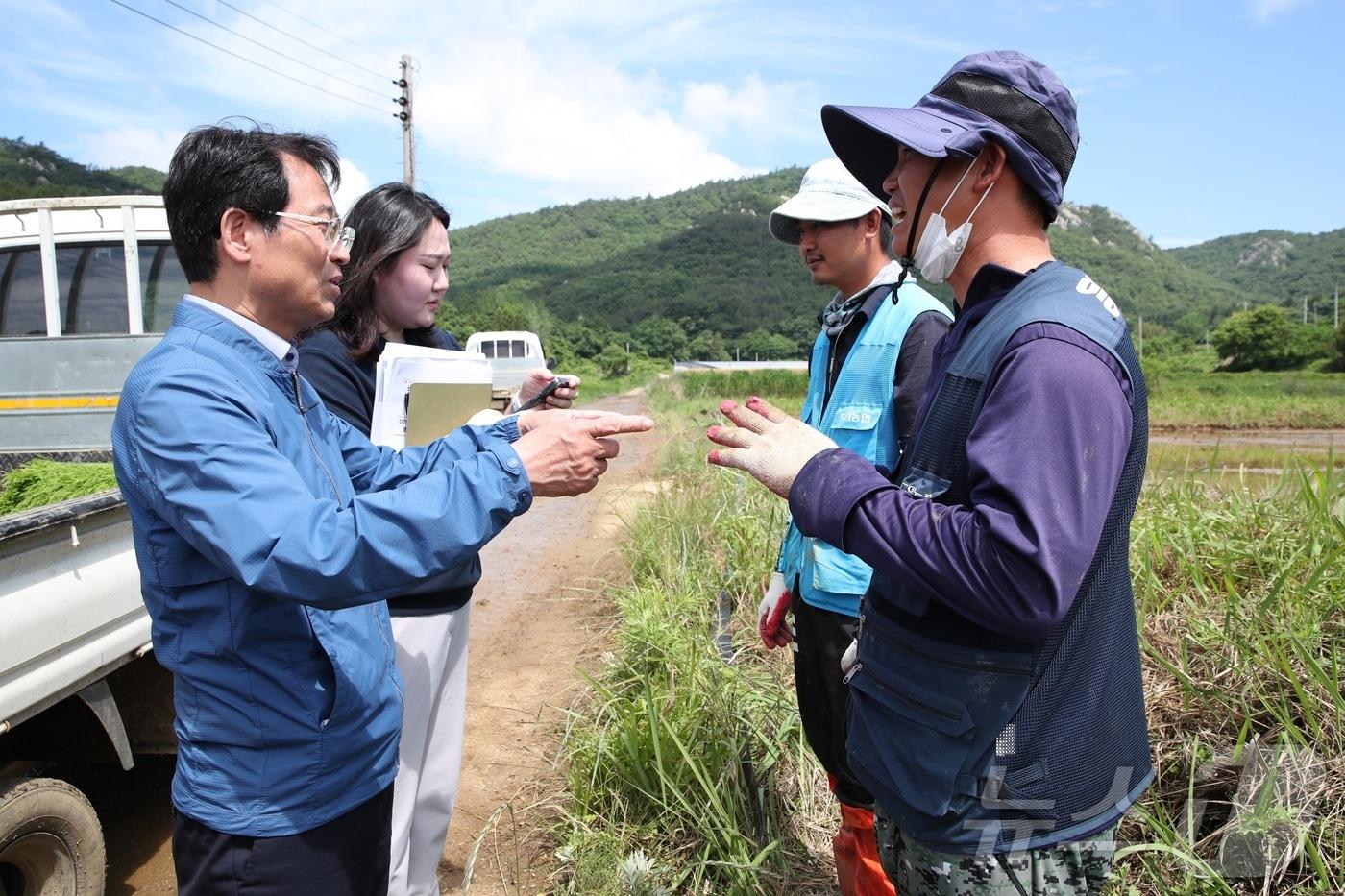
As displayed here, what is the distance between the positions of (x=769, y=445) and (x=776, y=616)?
1236mm

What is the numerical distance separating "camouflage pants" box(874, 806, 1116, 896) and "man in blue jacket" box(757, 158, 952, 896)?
31.3 inches

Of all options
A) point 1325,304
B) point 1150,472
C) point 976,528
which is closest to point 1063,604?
point 976,528

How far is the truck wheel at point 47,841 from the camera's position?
79.9 inches

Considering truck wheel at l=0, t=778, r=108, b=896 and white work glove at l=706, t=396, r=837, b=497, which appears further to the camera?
truck wheel at l=0, t=778, r=108, b=896

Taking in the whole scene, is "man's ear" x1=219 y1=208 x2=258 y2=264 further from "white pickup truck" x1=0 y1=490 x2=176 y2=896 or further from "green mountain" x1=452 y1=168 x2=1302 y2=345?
"green mountain" x1=452 y1=168 x2=1302 y2=345

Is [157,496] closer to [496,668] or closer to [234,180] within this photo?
[234,180]

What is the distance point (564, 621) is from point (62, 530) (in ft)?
10.9

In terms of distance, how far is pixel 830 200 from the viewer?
2.34 meters

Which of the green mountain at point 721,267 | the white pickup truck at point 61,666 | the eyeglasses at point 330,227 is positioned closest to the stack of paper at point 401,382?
the eyeglasses at point 330,227

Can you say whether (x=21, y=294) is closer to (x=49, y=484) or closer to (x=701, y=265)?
(x=49, y=484)

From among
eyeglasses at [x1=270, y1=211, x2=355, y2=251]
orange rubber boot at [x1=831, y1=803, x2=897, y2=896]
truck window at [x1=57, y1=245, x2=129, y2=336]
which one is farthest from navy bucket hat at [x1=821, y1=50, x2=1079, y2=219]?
truck window at [x1=57, y1=245, x2=129, y2=336]

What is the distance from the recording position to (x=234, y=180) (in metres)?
1.39

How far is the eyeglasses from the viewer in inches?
56.8

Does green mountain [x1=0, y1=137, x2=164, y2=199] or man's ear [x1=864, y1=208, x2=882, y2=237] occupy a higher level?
green mountain [x1=0, y1=137, x2=164, y2=199]
